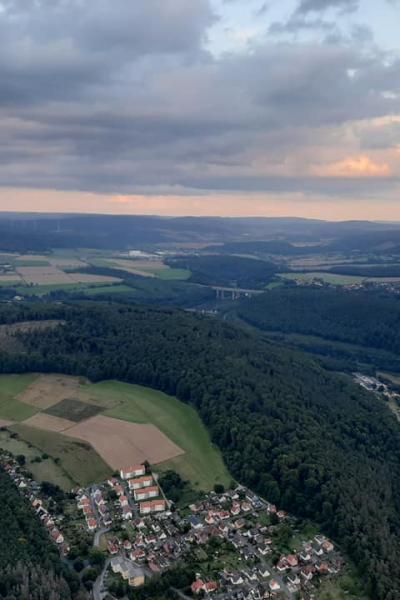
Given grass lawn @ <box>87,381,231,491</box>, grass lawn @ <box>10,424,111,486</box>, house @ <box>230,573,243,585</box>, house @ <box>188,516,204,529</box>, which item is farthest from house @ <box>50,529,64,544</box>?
grass lawn @ <box>87,381,231,491</box>

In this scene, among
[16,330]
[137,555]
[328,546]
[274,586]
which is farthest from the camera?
[16,330]

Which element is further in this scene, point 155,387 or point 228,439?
point 155,387

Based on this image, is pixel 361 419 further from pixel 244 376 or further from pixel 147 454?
pixel 147 454

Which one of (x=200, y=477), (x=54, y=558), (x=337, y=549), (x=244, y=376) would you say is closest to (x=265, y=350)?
(x=244, y=376)

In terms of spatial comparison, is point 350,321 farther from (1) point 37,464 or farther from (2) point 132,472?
(1) point 37,464

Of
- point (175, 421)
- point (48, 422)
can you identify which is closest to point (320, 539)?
point (175, 421)

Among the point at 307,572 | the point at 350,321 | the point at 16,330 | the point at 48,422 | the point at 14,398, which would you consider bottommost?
the point at 307,572
